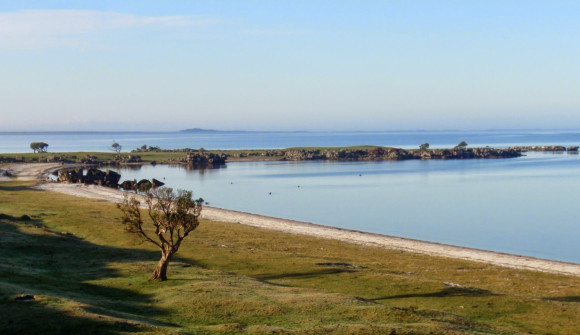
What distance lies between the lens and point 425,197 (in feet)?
342

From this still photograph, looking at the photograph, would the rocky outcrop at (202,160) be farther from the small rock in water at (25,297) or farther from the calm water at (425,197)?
the small rock in water at (25,297)

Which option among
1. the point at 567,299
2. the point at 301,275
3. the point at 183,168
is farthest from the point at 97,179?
the point at 567,299

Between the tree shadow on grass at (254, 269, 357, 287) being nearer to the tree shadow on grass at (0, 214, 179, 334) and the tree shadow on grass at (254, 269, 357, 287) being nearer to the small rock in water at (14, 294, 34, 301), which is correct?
the tree shadow on grass at (0, 214, 179, 334)

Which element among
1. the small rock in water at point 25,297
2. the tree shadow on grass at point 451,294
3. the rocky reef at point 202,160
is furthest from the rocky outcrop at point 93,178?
the small rock in water at point 25,297

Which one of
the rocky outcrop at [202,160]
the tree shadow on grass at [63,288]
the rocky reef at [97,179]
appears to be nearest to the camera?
the tree shadow on grass at [63,288]

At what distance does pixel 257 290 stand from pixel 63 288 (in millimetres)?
8722

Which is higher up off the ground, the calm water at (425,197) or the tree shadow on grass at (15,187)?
the tree shadow on grass at (15,187)

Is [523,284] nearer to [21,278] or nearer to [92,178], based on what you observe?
[21,278]

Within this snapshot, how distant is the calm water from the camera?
6819 centimetres

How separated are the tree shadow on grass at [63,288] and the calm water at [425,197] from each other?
37.0 metres

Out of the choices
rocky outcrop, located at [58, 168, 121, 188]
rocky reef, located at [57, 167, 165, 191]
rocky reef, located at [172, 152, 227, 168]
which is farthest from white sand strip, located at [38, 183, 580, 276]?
rocky reef, located at [172, 152, 227, 168]

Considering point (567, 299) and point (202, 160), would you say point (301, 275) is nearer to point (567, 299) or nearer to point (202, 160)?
point (567, 299)

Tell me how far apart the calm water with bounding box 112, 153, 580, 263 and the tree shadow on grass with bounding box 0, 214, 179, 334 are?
37.0 m

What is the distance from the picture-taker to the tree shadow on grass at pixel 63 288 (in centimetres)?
2034
